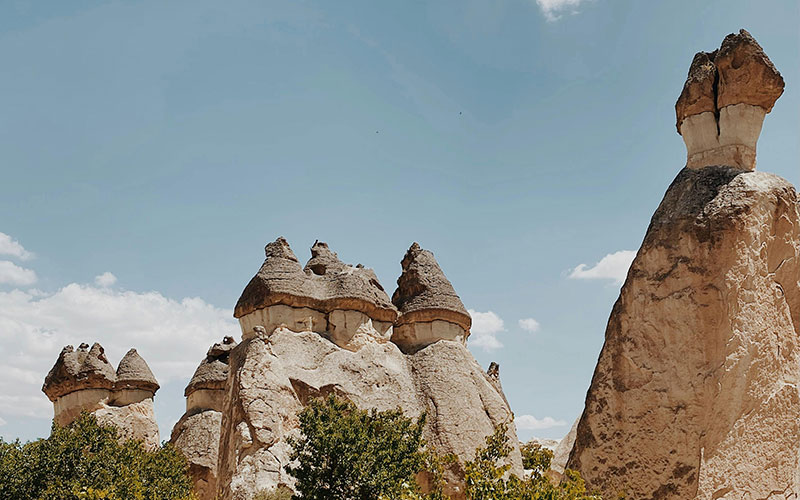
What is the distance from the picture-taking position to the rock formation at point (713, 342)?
8.60 m

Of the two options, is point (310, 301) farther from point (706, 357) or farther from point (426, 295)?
point (706, 357)

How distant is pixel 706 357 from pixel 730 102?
3.66 meters

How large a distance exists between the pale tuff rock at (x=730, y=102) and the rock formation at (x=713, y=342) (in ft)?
0.06

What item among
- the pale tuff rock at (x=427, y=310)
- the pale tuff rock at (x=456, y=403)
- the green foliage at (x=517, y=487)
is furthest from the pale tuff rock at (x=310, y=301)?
the green foliage at (x=517, y=487)

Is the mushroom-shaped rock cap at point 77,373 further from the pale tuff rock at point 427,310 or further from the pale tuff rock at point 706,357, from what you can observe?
the pale tuff rock at point 706,357

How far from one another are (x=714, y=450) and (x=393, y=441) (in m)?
8.84

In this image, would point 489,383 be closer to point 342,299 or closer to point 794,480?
point 342,299

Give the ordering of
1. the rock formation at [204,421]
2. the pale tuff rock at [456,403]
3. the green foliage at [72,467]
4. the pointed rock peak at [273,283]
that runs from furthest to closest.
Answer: the rock formation at [204,421] < the pointed rock peak at [273,283] < the pale tuff rock at [456,403] < the green foliage at [72,467]

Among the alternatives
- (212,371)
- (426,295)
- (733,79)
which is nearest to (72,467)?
(212,371)

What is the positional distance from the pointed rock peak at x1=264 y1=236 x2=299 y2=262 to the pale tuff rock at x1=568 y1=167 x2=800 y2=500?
1386cm

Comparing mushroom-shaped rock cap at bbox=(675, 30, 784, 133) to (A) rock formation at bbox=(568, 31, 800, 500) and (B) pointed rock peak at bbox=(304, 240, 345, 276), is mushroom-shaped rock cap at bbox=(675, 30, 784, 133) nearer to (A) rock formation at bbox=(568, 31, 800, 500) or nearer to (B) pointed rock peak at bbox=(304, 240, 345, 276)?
(A) rock formation at bbox=(568, 31, 800, 500)

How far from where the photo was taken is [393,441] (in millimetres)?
16312

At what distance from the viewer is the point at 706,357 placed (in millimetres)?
8812

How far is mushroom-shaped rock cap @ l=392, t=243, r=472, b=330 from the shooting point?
24.0 m
